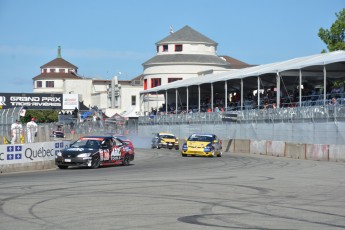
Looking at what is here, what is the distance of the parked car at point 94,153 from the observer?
2603 cm

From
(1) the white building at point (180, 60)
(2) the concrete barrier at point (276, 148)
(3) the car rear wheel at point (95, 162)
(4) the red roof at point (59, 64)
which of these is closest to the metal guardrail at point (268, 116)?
(2) the concrete barrier at point (276, 148)

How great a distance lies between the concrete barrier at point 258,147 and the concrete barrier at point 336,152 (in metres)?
8.14

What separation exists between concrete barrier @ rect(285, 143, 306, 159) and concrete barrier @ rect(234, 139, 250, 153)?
21.1ft

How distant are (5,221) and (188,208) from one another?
11.5ft

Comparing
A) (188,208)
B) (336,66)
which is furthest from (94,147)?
(336,66)

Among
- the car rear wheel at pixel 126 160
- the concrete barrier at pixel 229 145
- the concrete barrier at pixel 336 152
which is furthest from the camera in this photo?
the concrete barrier at pixel 229 145

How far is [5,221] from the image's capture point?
1126cm

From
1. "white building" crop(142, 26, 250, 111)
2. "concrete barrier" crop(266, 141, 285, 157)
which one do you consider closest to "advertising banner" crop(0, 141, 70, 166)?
"concrete barrier" crop(266, 141, 285, 157)

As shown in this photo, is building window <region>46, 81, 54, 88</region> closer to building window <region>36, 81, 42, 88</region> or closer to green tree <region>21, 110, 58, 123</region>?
building window <region>36, 81, 42, 88</region>

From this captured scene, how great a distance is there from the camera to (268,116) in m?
43.9

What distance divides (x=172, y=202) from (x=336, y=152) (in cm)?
2015

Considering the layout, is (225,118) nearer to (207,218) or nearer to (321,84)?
(321,84)

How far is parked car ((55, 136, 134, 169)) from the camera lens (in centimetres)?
2603

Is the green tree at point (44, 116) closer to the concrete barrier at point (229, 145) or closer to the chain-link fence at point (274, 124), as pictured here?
the chain-link fence at point (274, 124)
